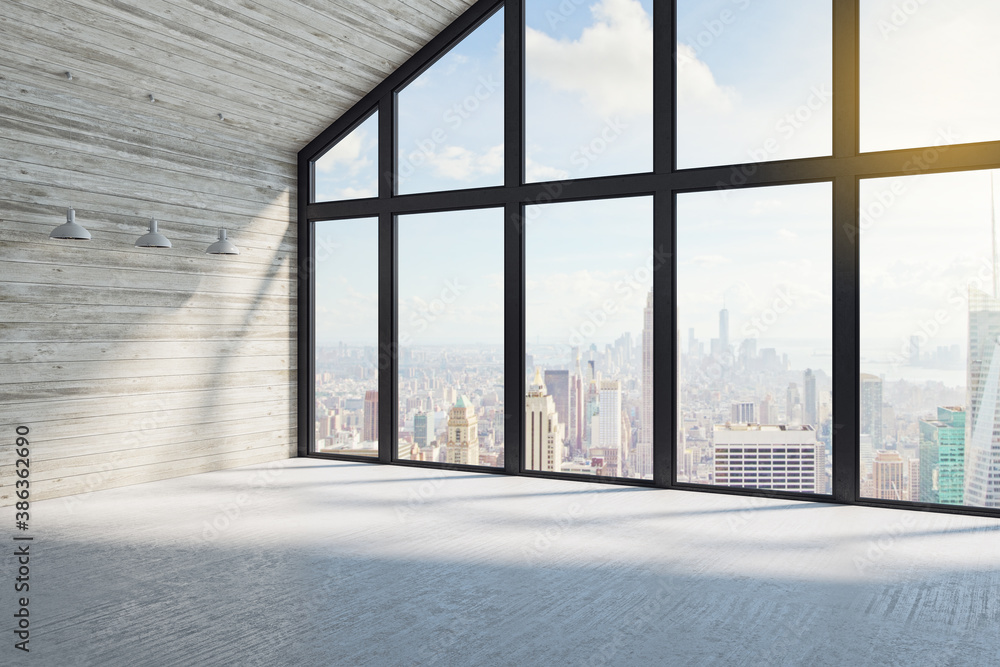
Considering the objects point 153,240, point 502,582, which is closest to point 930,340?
point 502,582

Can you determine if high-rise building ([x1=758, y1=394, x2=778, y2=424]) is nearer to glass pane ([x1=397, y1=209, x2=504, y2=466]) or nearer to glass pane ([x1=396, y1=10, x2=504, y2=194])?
glass pane ([x1=397, y1=209, x2=504, y2=466])

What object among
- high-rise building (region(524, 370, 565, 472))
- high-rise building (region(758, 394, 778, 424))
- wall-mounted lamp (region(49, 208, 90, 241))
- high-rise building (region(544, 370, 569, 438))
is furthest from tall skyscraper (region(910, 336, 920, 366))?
wall-mounted lamp (region(49, 208, 90, 241))

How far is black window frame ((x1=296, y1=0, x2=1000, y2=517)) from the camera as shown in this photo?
574cm

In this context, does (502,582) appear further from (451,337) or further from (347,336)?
(347,336)

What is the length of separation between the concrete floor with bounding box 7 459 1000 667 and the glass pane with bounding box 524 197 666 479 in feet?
2.09

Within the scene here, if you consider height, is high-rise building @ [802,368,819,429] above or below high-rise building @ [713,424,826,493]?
above

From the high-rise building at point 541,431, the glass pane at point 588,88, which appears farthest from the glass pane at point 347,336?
the glass pane at point 588,88

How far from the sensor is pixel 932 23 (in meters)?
5.59

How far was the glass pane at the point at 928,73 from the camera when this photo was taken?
5.46m

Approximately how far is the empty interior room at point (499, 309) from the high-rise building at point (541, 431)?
3 cm

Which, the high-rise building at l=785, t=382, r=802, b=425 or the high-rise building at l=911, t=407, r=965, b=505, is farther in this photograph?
the high-rise building at l=785, t=382, r=802, b=425

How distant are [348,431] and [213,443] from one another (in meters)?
1.25

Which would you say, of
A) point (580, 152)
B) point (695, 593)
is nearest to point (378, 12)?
point (580, 152)

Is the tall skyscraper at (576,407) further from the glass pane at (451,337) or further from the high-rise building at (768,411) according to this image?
the high-rise building at (768,411)
